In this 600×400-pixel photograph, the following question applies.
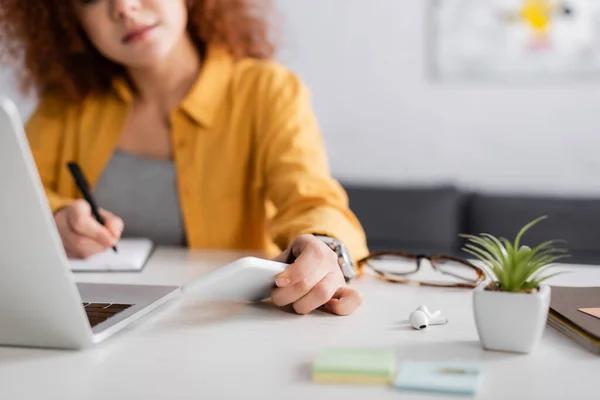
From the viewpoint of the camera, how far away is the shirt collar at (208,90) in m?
1.47

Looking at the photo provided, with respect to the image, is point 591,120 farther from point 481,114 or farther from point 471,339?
point 471,339

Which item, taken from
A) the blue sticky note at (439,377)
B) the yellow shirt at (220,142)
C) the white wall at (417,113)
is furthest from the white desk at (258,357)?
the white wall at (417,113)

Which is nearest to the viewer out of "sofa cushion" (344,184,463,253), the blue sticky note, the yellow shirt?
the blue sticky note

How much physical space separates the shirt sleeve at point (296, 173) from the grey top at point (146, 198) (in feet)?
0.67

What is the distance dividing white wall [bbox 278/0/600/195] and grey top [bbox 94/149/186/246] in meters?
1.48

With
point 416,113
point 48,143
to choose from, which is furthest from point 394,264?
point 416,113

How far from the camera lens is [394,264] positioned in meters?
1.16

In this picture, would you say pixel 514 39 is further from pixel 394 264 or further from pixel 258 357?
pixel 258 357

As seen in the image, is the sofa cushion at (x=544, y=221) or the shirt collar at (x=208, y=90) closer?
the shirt collar at (x=208, y=90)

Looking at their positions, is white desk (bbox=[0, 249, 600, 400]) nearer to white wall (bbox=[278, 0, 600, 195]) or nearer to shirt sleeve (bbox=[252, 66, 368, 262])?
shirt sleeve (bbox=[252, 66, 368, 262])

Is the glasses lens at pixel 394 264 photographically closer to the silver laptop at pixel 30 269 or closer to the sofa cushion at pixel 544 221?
the silver laptop at pixel 30 269

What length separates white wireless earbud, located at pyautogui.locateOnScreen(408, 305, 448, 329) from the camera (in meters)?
0.74

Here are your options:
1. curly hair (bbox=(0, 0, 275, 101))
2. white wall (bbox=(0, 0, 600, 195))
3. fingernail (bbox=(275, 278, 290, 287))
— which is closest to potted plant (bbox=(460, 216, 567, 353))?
fingernail (bbox=(275, 278, 290, 287))

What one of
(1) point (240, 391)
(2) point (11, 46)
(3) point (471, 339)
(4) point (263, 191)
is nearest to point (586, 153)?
(4) point (263, 191)
